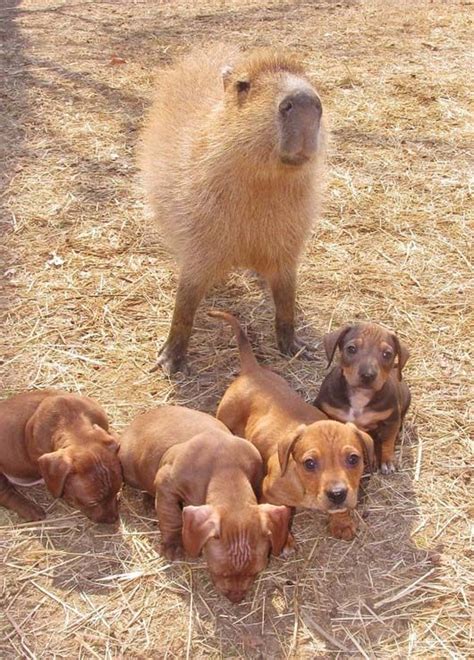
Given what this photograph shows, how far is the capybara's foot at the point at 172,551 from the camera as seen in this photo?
288cm

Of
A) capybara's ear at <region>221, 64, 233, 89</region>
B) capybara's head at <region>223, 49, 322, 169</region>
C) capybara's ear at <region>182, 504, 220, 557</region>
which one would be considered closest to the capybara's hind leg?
capybara's ear at <region>182, 504, 220, 557</region>

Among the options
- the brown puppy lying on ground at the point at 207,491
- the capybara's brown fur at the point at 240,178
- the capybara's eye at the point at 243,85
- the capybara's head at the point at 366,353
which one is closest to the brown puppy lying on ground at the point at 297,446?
the brown puppy lying on ground at the point at 207,491

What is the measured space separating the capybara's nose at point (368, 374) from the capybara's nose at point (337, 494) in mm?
588

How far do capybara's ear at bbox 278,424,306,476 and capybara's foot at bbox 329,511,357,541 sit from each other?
1.15ft

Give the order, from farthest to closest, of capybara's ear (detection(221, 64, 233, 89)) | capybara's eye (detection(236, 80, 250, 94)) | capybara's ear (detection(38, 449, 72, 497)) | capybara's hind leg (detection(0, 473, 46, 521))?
capybara's ear (detection(221, 64, 233, 89)), capybara's eye (detection(236, 80, 250, 94)), capybara's hind leg (detection(0, 473, 46, 521)), capybara's ear (detection(38, 449, 72, 497))

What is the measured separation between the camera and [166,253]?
4.75 meters

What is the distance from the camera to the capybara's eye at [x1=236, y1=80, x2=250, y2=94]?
3331mm

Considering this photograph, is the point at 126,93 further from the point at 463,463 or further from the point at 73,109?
the point at 463,463

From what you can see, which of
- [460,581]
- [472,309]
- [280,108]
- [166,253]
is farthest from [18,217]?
[460,581]

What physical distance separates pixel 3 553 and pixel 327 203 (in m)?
3.19

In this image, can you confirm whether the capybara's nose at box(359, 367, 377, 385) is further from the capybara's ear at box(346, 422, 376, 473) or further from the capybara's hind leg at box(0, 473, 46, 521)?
the capybara's hind leg at box(0, 473, 46, 521)

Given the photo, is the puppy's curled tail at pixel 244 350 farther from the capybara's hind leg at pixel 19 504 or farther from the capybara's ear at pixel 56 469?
the capybara's hind leg at pixel 19 504

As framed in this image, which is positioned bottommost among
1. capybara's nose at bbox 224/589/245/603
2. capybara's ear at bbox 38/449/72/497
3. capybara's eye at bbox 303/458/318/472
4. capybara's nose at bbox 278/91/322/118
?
capybara's nose at bbox 224/589/245/603

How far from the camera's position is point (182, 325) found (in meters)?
3.85
